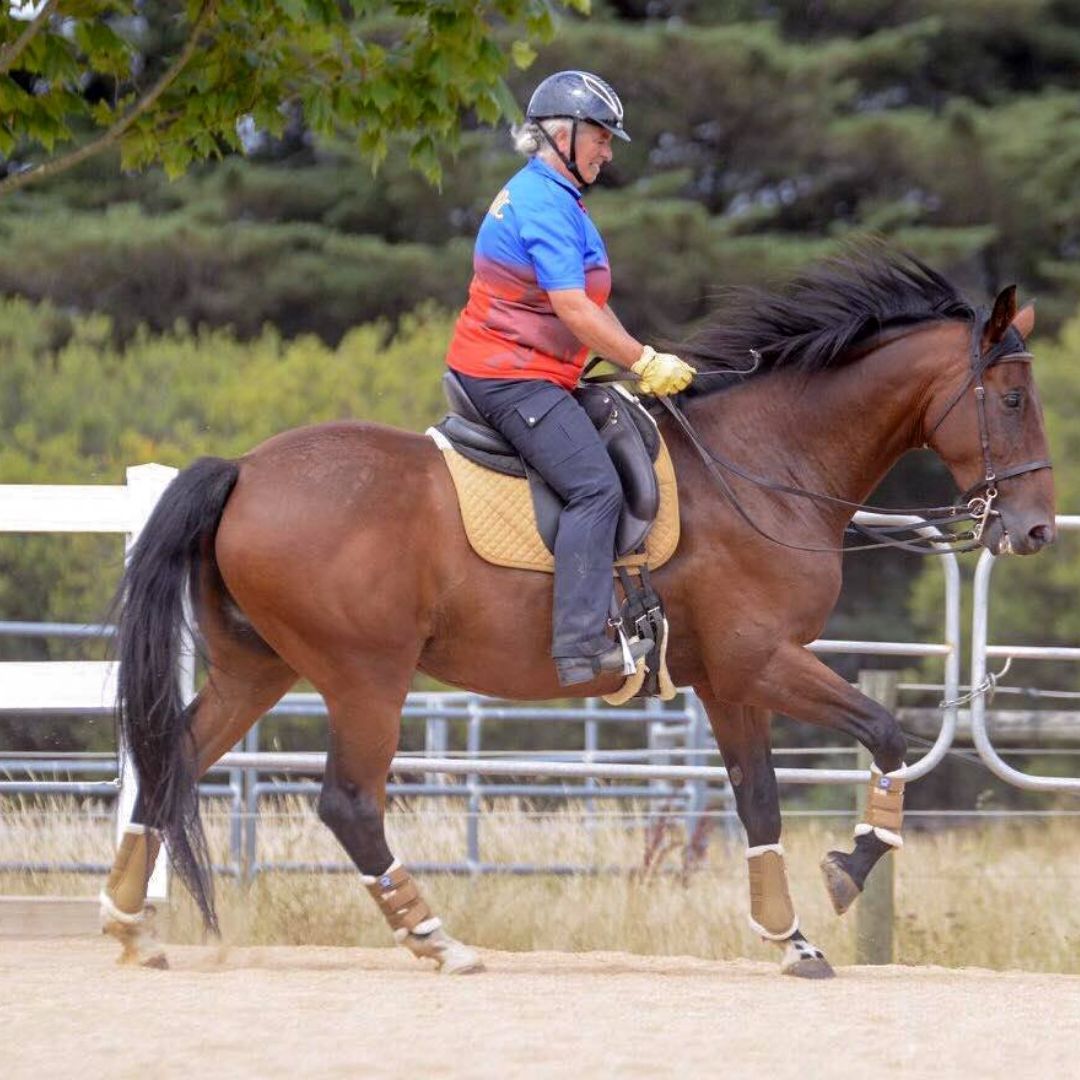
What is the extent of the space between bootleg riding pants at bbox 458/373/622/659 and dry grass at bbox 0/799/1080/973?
1927 mm

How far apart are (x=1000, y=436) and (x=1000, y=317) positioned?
0.39 meters

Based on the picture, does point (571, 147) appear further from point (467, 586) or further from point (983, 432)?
point (983, 432)

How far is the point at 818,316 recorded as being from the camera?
22.3 feet

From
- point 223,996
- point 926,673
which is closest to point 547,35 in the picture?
point 223,996

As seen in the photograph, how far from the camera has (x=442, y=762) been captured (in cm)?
740

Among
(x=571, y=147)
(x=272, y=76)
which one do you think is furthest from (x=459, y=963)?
(x=272, y=76)

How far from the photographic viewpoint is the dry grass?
7637 mm

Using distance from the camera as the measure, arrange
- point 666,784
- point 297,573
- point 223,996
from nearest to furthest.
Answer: point 223,996 → point 297,573 → point 666,784

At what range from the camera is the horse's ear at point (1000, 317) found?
21.1ft

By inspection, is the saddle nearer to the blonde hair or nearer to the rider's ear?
the blonde hair

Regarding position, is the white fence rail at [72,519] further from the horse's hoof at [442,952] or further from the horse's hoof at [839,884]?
the horse's hoof at [839,884]

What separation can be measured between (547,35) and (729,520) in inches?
93.2

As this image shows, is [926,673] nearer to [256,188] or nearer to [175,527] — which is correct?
[256,188]

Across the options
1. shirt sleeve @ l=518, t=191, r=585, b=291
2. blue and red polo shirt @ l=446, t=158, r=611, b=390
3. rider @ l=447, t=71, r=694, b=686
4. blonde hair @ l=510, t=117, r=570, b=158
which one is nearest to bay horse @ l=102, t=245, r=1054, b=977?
rider @ l=447, t=71, r=694, b=686
